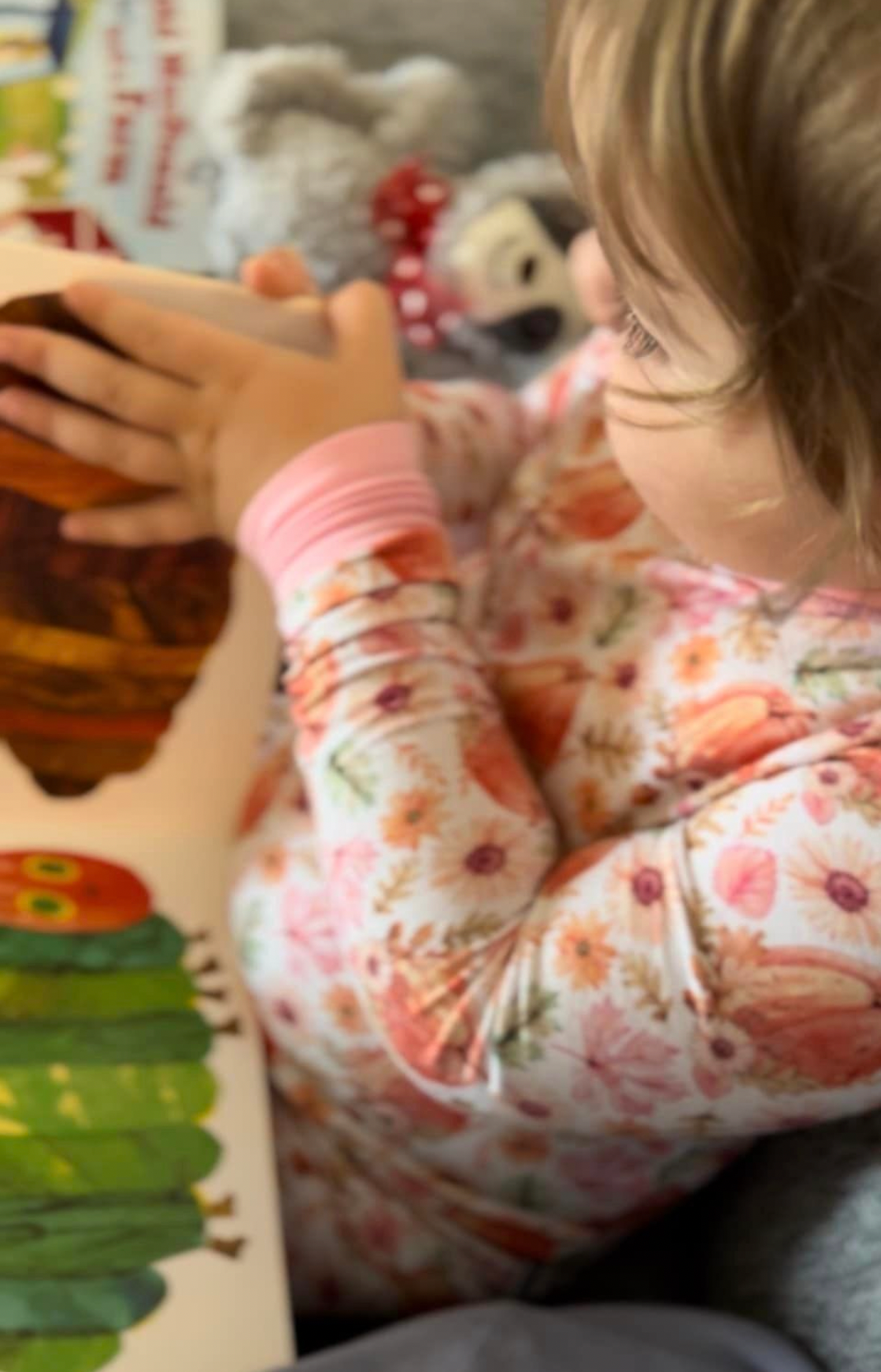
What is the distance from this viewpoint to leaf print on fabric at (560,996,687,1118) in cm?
46

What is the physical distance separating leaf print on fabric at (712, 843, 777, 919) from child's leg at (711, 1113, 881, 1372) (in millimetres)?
123

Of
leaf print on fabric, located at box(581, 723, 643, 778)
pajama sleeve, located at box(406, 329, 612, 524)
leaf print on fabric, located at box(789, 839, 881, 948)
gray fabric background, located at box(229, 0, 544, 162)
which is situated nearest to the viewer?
leaf print on fabric, located at box(789, 839, 881, 948)

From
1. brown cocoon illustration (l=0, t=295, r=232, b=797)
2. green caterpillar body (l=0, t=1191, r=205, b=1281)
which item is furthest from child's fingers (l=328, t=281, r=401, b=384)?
green caterpillar body (l=0, t=1191, r=205, b=1281)

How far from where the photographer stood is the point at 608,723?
1.74 ft

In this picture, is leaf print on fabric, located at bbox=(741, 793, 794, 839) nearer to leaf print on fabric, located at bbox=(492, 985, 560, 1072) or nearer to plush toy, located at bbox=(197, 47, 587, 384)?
leaf print on fabric, located at bbox=(492, 985, 560, 1072)

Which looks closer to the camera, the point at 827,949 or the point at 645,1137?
the point at 827,949

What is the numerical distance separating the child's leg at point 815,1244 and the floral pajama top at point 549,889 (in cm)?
3

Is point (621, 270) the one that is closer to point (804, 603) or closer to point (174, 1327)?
point (804, 603)

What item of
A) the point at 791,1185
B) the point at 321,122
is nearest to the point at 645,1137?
the point at 791,1185

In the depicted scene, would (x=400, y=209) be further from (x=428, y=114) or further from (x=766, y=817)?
(x=766, y=817)

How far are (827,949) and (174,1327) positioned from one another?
0.26m

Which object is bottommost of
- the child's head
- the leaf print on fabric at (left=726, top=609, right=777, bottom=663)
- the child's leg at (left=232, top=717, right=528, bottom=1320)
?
the child's leg at (left=232, top=717, right=528, bottom=1320)

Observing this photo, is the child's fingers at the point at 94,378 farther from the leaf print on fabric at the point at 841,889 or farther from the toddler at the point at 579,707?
the leaf print on fabric at the point at 841,889

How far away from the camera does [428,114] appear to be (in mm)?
766
